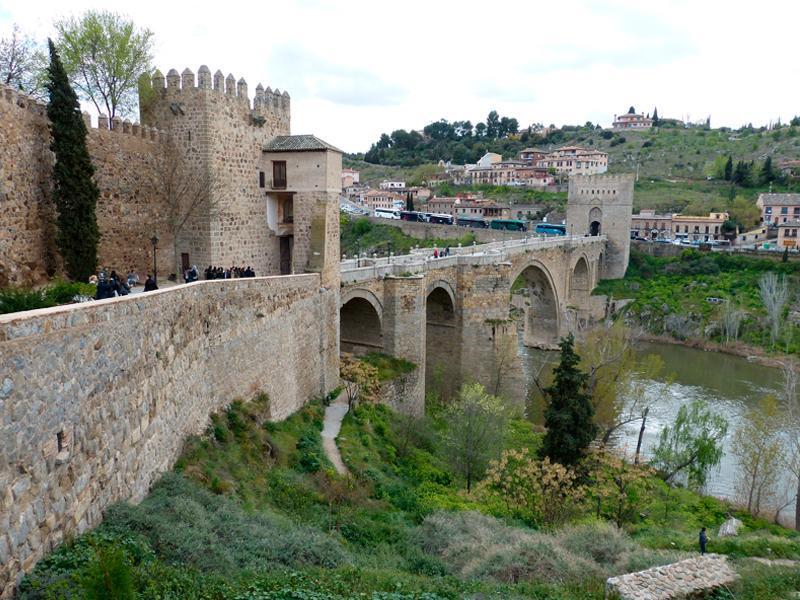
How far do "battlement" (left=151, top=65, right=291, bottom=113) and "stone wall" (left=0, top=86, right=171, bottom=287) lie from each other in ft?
4.24

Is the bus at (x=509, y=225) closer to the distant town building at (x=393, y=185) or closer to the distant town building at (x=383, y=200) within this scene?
the distant town building at (x=383, y=200)

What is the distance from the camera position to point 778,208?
2291 inches

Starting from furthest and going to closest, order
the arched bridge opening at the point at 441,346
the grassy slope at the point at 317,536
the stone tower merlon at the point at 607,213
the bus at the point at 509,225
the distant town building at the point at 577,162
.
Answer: the distant town building at the point at 577,162, the bus at the point at 509,225, the stone tower merlon at the point at 607,213, the arched bridge opening at the point at 441,346, the grassy slope at the point at 317,536

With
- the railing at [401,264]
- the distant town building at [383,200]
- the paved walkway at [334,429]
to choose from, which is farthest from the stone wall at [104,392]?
the distant town building at [383,200]

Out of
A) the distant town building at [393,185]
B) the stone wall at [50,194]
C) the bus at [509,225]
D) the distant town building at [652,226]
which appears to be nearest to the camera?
the stone wall at [50,194]

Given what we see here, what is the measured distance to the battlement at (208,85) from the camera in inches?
603

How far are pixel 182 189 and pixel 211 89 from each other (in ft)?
8.66

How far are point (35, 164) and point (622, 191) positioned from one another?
142ft

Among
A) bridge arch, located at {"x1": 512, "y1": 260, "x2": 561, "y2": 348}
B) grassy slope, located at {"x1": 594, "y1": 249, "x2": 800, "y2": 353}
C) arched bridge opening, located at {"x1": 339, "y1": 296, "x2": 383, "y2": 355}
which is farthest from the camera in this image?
bridge arch, located at {"x1": 512, "y1": 260, "x2": 561, "y2": 348}

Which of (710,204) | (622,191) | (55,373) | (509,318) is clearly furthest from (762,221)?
(55,373)

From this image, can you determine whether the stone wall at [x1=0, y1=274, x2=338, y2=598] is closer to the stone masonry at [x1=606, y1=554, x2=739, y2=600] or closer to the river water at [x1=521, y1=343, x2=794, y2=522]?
the stone masonry at [x1=606, y1=554, x2=739, y2=600]

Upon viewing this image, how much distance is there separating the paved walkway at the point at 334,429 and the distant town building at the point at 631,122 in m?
115

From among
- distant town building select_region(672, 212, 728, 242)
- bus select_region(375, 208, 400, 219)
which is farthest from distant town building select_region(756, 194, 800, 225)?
bus select_region(375, 208, 400, 219)

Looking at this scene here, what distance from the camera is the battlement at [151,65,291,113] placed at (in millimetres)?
15305
